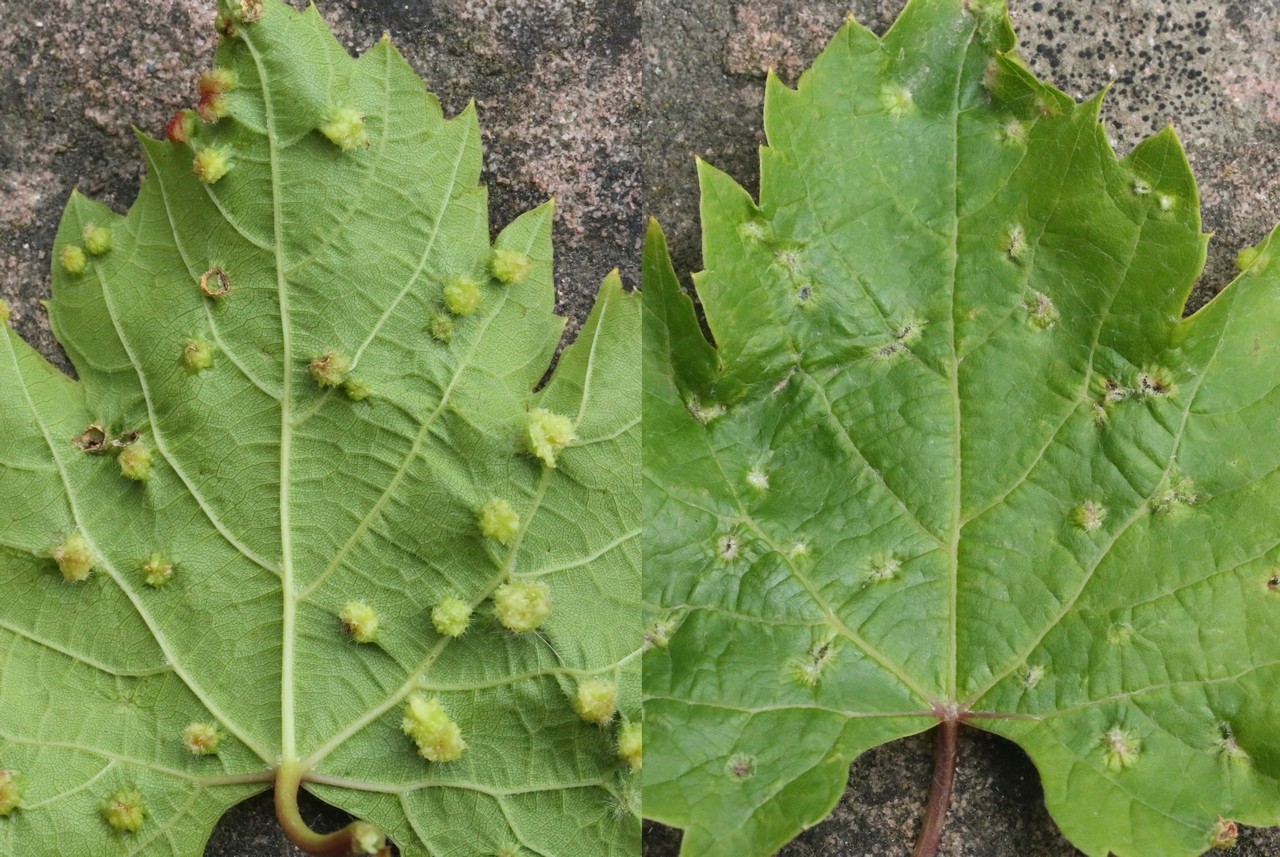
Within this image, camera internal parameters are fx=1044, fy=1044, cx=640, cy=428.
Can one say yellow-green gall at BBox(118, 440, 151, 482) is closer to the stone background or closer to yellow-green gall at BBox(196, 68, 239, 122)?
the stone background

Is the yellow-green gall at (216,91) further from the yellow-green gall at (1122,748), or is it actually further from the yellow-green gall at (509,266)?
the yellow-green gall at (1122,748)

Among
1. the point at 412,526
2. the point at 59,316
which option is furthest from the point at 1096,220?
the point at 59,316

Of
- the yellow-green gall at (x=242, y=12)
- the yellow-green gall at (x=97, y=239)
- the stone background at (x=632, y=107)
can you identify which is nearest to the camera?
the yellow-green gall at (x=242, y=12)

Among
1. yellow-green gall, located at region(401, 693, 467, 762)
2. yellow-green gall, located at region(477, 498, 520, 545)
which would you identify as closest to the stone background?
yellow-green gall, located at region(401, 693, 467, 762)

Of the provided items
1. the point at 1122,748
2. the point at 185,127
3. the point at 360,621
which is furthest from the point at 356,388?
the point at 1122,748

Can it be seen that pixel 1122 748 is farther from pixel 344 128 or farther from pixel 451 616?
pixel 344 128

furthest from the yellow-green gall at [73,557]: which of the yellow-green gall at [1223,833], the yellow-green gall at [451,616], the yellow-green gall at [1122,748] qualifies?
the yellow-green gall at [1223,833]

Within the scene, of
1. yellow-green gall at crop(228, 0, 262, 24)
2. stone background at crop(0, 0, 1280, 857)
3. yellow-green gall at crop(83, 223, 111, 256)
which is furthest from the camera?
stone background at crop(0, 0, 1280, 857)
